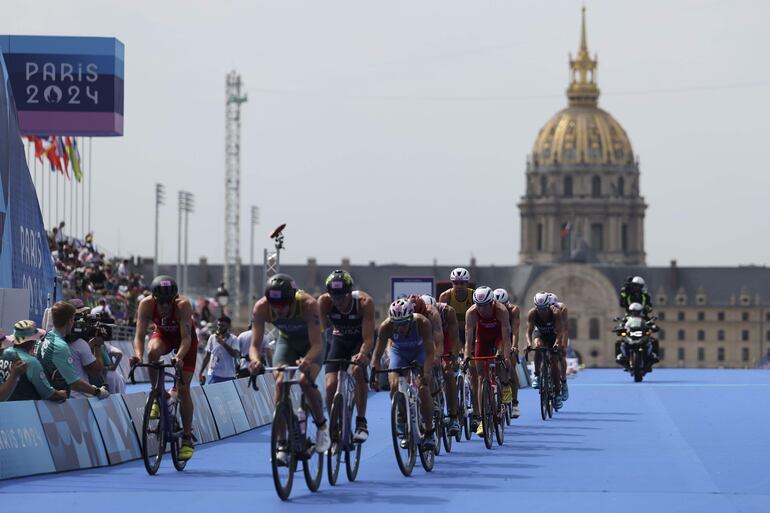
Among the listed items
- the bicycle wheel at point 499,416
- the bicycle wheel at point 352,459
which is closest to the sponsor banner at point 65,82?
the bicycle wheel at point 499,416

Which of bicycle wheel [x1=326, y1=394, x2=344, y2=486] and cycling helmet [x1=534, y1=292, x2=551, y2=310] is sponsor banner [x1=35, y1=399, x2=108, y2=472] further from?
cycling helmet [x1=534, y1=292, x2=551, y2=310]

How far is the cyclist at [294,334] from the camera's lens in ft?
45.9

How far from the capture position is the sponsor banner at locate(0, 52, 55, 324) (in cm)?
2995

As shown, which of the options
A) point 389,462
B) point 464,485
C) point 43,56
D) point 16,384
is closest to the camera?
point 464,485

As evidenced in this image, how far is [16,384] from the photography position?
52.5ft

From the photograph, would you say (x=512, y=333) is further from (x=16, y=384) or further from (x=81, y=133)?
(x=81, y=133)

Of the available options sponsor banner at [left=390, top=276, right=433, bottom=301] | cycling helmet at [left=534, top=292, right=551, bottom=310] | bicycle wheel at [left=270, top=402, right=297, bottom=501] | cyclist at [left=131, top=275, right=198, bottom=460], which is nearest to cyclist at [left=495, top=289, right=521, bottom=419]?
cycling helmet at [left=534, top=292, right=551, bottom=310]

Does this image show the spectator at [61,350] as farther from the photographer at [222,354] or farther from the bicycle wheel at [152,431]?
the photographer at [222,354]

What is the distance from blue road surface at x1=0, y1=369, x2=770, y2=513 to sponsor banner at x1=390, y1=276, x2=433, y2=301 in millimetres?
7240

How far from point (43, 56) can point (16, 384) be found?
17.7 metres

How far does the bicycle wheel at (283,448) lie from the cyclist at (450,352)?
500 cm

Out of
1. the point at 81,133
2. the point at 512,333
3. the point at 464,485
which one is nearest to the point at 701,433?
the point at 512,333

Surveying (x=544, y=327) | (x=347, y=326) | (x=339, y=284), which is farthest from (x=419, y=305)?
(x=544, y=327)

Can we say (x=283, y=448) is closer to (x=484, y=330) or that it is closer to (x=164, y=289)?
(x=164, y=289)
